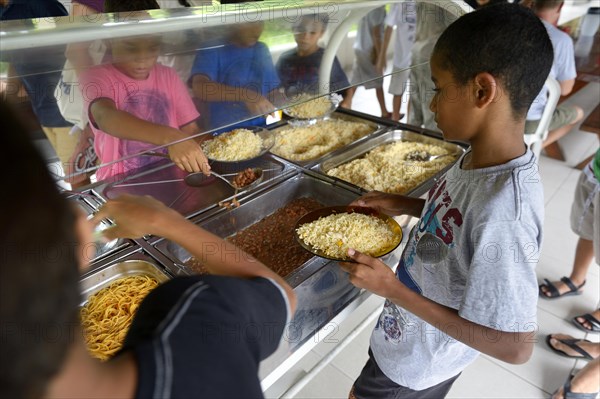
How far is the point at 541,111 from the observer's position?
2328 millimetres

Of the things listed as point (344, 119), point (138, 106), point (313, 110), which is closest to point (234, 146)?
point (138, 106)

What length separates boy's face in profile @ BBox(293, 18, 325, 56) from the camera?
144 centimetres

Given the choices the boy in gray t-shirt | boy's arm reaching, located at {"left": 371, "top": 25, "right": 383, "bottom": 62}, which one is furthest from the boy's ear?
boy's arm reaching, located at {"left": 371, "top": 25, "right": 383, "bottom": 62}

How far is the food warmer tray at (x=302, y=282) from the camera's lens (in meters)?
1.11

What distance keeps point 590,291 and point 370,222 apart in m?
2.01

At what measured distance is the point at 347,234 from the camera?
128 cm

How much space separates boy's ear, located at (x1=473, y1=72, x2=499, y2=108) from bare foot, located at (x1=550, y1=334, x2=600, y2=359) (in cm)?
179

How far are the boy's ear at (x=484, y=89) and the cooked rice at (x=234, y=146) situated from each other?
1035mm

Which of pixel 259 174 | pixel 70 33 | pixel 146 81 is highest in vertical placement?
pixel 70 33

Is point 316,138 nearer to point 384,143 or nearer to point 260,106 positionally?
point 384,143

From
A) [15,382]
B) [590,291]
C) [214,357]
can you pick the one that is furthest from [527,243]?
[590,291]

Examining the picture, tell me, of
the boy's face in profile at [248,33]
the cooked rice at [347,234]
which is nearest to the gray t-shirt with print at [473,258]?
the cooked rice at [347,234]

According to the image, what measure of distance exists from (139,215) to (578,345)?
2283mm

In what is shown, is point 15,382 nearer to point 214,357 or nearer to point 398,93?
point 214,357
